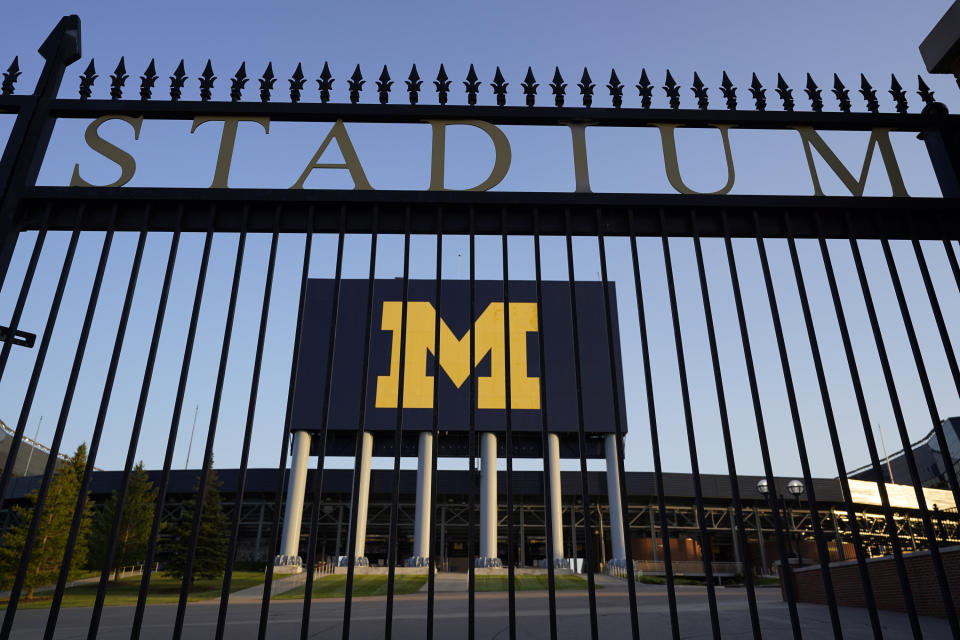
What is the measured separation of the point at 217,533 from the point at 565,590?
18.5m

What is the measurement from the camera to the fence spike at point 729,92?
199 inches

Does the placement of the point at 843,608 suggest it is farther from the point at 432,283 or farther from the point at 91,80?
the point at 432,283

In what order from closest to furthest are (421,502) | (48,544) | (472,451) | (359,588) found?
1. (472,451)
2. (359,588)
3. (48,544)
4. (421,502)

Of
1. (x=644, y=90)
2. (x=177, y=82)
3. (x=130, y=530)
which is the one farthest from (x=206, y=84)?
(x=130, y=530)

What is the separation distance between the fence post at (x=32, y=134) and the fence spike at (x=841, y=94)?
20.6 ft

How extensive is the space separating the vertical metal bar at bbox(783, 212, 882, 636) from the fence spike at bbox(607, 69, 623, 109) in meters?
1.56

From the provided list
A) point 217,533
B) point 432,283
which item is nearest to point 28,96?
point 432,283

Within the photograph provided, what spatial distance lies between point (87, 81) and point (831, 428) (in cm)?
617

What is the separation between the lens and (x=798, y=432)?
4.02 metres

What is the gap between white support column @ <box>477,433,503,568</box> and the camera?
2889cm

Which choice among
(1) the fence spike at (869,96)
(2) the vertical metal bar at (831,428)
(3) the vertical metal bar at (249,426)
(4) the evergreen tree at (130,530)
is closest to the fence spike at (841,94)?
(1) the fence spike at (869,96)

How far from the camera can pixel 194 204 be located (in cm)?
475

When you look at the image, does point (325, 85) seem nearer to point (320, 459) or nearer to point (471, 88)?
point (471, 88)

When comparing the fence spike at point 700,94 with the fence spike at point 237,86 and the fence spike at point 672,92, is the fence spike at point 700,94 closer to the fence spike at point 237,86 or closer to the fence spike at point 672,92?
the fence spike at point 672,92
